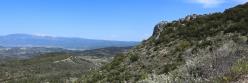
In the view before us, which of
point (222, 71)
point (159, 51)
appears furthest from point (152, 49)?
point (222, 71)

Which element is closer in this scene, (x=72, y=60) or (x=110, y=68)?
(x=110, y=68)

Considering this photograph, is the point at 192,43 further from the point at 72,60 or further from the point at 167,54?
the point at 72,60

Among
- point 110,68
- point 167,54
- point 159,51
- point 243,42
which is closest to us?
point 243,42

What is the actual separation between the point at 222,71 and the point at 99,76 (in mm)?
18447

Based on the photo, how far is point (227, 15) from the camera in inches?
1088

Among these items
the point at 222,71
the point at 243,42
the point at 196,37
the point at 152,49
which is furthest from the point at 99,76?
the point at 222,71

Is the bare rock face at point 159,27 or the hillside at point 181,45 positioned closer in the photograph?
the hillside at point 181,45

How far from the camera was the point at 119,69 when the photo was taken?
87.1 feet

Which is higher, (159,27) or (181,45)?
(159,27)

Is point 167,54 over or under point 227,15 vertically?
under

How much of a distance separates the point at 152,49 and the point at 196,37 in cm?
371

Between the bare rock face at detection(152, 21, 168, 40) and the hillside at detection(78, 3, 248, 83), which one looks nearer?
the hillside at detection(78, 3, 248, 83)

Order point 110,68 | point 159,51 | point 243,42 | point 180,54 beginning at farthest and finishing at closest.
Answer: point 110,68 < point 159,51 < point 180,54 < point 243,42

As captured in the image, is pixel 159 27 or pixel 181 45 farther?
pixel 159 27
